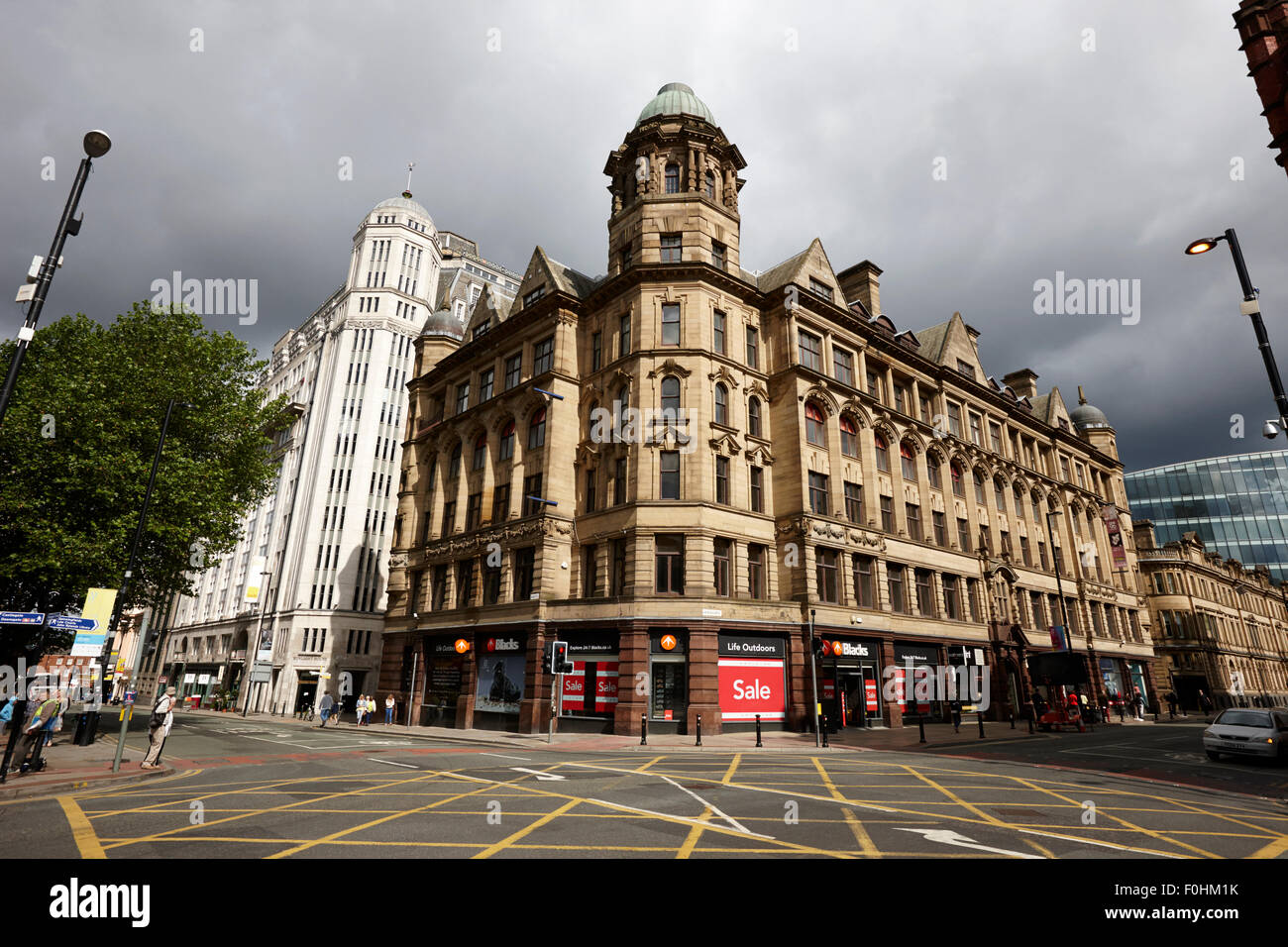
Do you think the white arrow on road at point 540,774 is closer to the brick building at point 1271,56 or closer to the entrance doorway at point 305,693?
the brick building at point 1271,56

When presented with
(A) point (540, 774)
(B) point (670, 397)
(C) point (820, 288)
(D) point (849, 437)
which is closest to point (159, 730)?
(A) point (540, 774)

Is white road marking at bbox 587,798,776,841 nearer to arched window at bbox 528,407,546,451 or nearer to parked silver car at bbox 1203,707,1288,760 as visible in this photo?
parked silver car at bbox 1203,707,1288,760

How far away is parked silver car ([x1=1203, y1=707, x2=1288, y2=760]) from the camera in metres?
18.9

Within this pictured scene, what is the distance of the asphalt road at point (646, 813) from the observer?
318 inches

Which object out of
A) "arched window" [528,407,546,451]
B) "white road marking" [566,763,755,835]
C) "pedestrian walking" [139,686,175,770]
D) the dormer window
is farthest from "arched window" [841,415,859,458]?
"pedestrian walking" [139,686,175,770]

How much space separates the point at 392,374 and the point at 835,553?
5086 centimetres

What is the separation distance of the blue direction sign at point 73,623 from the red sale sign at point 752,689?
823 inches

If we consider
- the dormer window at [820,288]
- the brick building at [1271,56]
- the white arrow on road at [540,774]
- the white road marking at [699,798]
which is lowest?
the white arrow on road at [540,774]

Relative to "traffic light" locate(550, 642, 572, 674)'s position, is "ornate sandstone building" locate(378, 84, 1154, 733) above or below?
above

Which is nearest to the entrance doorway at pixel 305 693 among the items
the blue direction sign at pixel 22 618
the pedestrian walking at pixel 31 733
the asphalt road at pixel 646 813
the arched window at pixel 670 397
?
the asphalt road at pixel 646 813

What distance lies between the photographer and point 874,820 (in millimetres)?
9859

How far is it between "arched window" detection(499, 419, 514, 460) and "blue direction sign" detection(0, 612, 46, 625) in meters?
23.0
